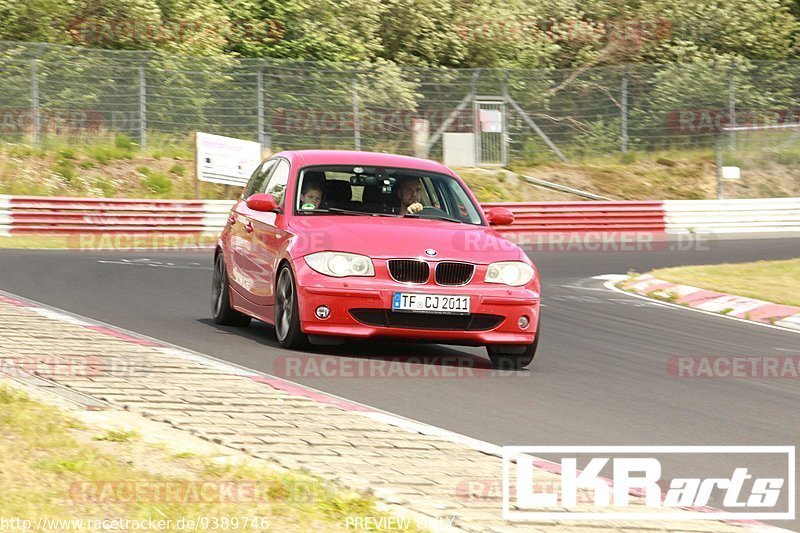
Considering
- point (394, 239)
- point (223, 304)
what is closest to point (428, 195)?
point (394, 239)

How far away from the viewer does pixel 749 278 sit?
19.3 m

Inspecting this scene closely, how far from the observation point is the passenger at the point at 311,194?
10.6 meters

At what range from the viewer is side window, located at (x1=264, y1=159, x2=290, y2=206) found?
10883 millimetres

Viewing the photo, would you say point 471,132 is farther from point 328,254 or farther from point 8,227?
point 328,254

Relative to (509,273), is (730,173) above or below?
below

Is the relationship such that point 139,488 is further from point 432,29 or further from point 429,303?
point 432,29

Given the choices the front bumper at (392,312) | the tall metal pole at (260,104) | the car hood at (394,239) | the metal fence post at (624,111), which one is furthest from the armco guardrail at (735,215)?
the front bumper at (392,312)

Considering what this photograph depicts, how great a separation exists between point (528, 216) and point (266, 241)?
62.4ft

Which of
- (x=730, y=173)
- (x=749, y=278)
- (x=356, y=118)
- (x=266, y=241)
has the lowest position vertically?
(x=749, y=278)

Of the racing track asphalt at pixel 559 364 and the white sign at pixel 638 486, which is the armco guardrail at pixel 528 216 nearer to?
the racing track asphalt at pixel 559 364

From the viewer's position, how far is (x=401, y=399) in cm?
819

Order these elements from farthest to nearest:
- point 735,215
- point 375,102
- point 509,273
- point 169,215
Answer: point 375,102 → point 735,215 → point 169,215 → point 509,273

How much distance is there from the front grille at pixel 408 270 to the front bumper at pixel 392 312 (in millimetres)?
52

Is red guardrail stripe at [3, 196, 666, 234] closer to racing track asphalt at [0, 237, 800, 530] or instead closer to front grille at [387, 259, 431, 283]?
racing track asphalt at [0, 237, 800, 530]
